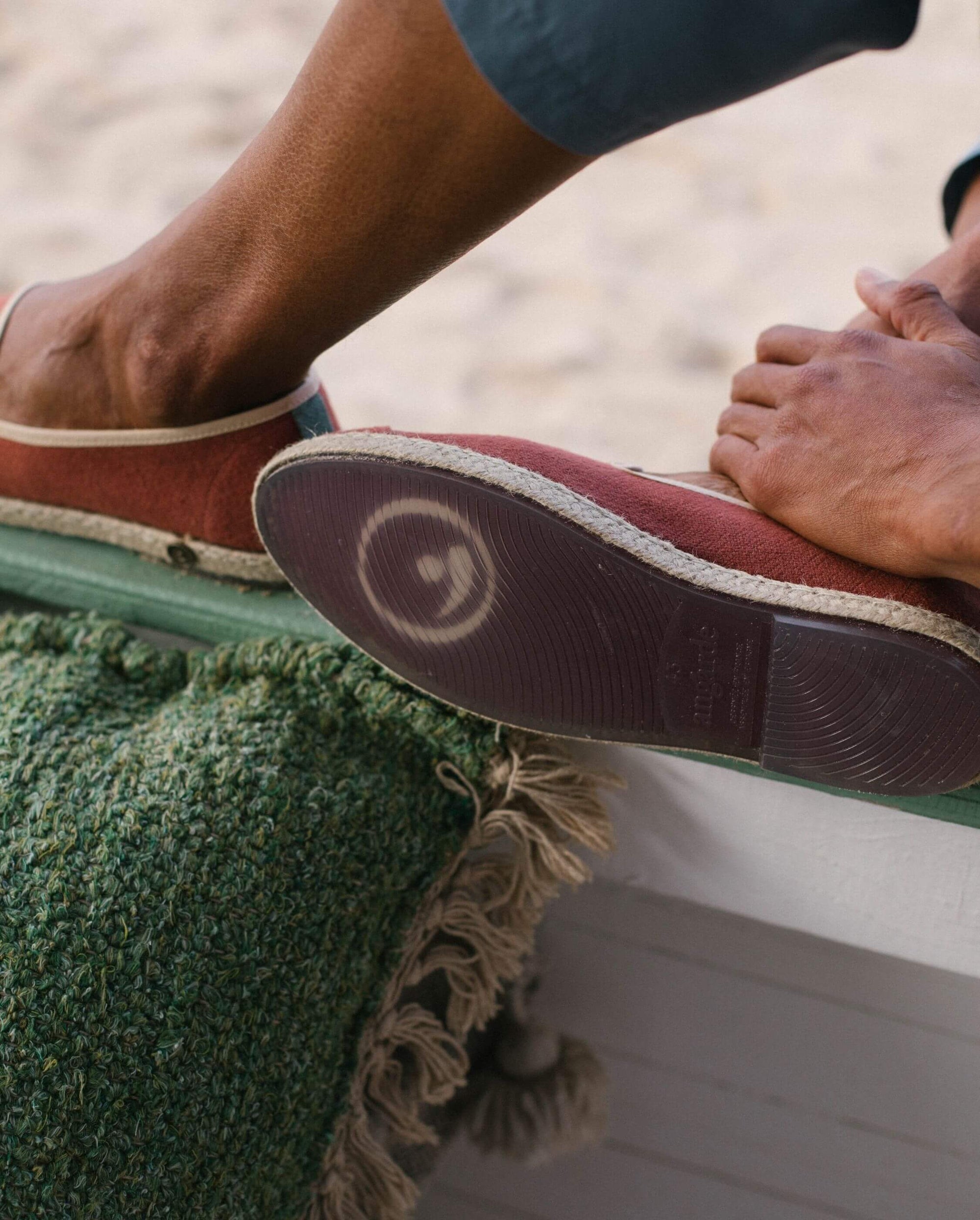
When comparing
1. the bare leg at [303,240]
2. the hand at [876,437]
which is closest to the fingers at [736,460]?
the hand at [876,437]

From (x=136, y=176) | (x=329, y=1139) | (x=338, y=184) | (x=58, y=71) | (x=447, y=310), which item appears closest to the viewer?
(x=338, y=184)

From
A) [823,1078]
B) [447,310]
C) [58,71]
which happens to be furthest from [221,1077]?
[58,71]

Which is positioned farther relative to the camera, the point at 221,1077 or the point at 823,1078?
the point at 823,1078

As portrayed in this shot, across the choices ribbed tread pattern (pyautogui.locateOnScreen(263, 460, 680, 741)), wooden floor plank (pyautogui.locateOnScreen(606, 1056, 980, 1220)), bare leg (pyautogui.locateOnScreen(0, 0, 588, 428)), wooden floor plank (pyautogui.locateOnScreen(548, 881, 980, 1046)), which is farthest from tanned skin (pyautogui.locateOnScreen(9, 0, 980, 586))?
wooden floor plank (pyautogui.locateOnScreen(606, 1056, 980, 1220))

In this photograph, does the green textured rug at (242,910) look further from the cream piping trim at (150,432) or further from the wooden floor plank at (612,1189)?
the wooden floor plank at (612,1189)

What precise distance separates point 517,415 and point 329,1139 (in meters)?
0.90

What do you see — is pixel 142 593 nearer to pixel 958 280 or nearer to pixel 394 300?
pixel 394 300

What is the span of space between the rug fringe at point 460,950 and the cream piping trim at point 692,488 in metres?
0.17

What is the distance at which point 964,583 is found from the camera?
1.87 ft

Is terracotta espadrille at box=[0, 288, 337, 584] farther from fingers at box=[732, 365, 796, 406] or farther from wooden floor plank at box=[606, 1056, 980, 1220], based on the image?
wooden floor plank at box=[606, 1056, 980, 1220]

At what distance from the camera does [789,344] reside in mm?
695

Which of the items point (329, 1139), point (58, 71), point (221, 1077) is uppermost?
point (58, 71)

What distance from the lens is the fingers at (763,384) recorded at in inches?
26.3

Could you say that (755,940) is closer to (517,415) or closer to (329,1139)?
(329,1139)
